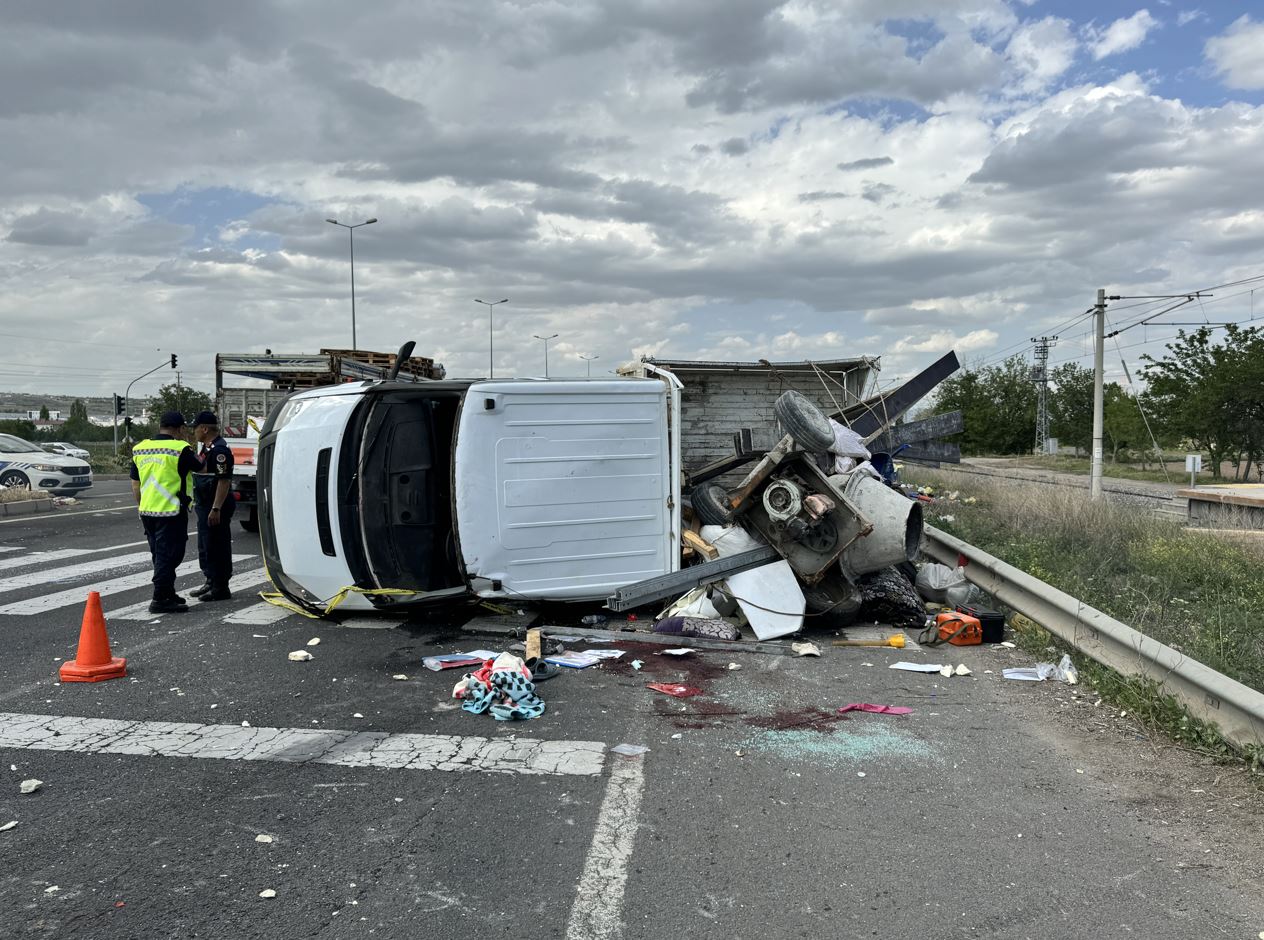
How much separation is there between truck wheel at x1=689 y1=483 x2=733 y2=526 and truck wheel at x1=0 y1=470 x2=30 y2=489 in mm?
16044

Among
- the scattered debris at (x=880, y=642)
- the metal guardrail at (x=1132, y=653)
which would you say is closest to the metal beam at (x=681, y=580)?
the scattered debris at (x=880, y=642)

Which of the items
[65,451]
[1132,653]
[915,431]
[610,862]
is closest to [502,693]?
[610,862]

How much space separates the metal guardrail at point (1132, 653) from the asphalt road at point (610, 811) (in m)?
0.26

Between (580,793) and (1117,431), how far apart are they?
184ft

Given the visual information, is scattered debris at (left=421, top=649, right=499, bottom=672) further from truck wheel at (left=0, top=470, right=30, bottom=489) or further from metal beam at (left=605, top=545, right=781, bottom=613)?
truck wheel at (left=0, top=470, right=30, bottom=489)

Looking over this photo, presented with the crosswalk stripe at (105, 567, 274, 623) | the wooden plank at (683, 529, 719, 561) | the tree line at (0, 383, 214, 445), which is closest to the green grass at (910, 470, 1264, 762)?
Answer: the wooden plank at (683, 529, 719, 561)

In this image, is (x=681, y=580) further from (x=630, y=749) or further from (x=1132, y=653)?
(x=1132, y=653)

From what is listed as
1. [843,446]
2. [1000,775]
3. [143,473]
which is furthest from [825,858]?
[143,473]

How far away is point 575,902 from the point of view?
9.84 ft

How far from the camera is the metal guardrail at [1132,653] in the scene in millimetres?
4129

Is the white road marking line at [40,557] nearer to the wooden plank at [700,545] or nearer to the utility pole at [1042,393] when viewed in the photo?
the wooden plank at [700,545]

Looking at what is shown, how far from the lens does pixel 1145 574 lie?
26.6 ft

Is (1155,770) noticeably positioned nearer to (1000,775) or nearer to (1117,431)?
(1000,775)

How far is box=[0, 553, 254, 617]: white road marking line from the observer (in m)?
7.60
